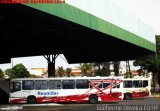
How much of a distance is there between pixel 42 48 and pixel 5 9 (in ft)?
70.3

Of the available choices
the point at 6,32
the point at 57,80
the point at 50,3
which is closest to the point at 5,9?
the point at 50,3

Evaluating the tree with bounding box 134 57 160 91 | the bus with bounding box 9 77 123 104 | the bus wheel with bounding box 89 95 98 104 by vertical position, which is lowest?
the bus wheel with bounding box 89 95 98 104

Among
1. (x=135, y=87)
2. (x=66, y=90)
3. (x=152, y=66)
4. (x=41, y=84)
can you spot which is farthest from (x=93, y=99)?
(x=152, y=66)

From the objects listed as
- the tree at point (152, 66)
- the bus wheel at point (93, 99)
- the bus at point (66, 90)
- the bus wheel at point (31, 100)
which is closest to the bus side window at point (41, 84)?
the bus at point (66, 90)

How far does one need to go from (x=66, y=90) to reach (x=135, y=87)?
927 cm

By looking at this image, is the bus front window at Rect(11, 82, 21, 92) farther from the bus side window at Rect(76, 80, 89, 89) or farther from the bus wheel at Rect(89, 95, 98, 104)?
the bus wheel at Rect(89, 95, 98, 104)

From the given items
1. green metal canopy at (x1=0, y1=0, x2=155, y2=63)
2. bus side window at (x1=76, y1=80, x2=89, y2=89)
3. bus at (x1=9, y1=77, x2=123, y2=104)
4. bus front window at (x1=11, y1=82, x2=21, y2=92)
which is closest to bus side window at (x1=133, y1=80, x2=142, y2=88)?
green metal canopy at (x1=0, y1=0, x2=155, y2=63)

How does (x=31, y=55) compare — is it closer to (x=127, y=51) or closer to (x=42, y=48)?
(x=42, y=48)

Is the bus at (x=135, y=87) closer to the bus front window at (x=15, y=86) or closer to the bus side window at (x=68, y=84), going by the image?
the bus side window at (x=68, y=84)

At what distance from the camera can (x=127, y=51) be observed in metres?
44.8

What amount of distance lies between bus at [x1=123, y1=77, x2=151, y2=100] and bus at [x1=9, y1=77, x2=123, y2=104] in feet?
19.8

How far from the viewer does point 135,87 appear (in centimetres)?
3703

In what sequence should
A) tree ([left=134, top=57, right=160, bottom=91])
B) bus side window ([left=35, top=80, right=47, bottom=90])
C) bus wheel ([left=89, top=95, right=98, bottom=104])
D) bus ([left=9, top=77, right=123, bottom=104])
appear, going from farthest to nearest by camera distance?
tree ([left=134, top=57, right=160, bottom=91]) < bus side window ([left=35, top=80, right=47, bottom=90]) < bus ([left=9, top=77, right=123, bottom=104]) < bus wheel ([left=89, top=95, right=98, bottom=104])

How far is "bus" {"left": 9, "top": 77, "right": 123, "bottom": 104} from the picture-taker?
30500 mm
